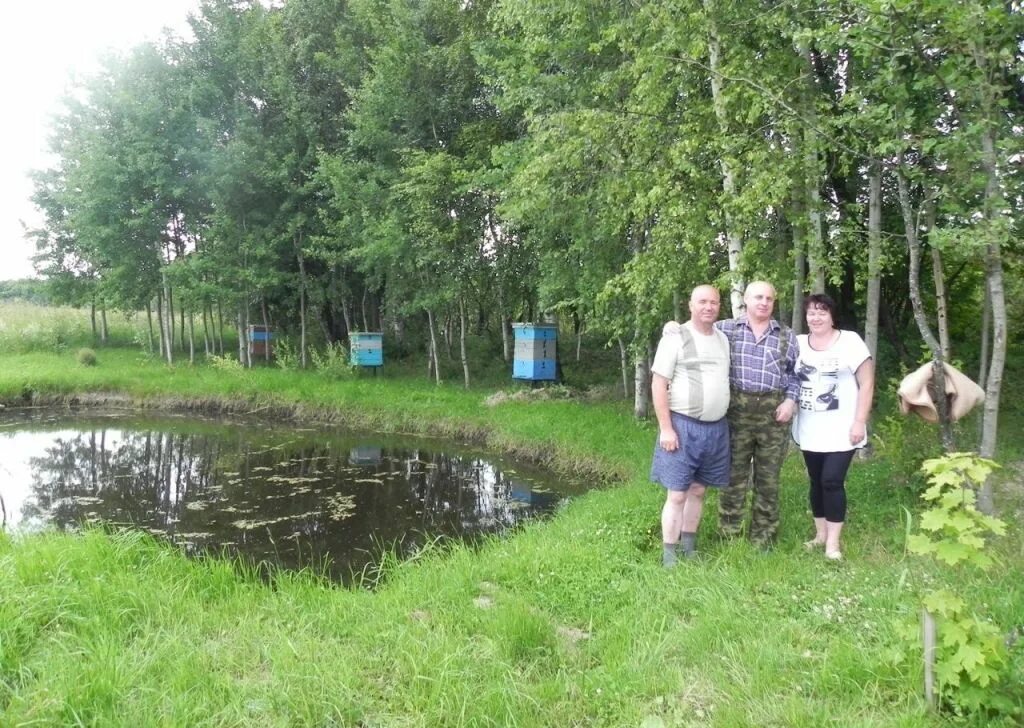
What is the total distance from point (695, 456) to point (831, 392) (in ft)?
3.21

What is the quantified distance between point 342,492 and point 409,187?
6.89 m

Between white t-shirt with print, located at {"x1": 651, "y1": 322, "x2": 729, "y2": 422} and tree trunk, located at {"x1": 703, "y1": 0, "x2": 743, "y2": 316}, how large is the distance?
1945 millimetres

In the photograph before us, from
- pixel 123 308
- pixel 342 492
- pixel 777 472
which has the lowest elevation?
pixel 342 492

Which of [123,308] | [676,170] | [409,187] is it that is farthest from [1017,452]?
[123,308]

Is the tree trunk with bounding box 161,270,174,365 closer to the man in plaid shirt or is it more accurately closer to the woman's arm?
the man in plaid shirt

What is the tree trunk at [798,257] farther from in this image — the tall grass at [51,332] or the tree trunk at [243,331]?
the tall grass at [51,332]

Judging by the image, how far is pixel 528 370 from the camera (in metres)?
13.3

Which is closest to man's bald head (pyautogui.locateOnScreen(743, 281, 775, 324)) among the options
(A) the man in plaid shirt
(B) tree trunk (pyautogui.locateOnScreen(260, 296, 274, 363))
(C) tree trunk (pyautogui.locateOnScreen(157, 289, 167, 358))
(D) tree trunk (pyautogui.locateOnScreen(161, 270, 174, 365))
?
(A) the man in plaid shirt

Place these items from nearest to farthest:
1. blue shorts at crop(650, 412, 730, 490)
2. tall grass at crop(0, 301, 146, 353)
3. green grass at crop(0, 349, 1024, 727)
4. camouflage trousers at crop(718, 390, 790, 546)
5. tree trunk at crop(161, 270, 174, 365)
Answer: green grass at crop(0, 349, 1024, 727)
blue shorts at crop(650, 412, 730, 490)
camouflage trousers at crop(718, 390, 790, 546)
tree trunk at crop(161, 270, 174, 365)
tall grass at crop(0, 301, 146, 353)

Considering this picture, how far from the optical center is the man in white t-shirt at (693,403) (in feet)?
13.9

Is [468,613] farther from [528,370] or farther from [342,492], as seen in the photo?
[528,370]

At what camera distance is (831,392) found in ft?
14.1

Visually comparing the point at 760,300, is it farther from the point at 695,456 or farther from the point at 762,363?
the point at 695,456

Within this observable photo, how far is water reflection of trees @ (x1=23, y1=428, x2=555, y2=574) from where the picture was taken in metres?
7.18
